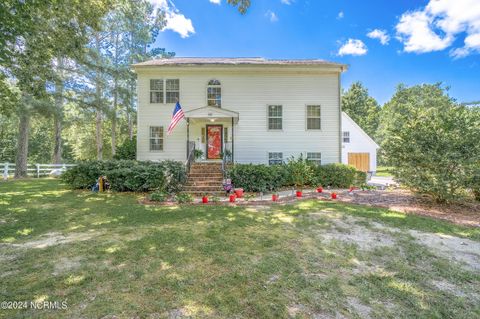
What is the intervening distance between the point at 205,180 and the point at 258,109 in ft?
17.8

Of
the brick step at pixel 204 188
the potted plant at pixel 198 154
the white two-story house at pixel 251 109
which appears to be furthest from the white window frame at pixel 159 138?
the brick step at pixel 204 188

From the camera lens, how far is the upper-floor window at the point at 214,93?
1324cm

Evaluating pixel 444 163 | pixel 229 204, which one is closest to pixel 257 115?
pixel 229 204

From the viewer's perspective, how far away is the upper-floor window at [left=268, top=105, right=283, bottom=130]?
43.8 ft

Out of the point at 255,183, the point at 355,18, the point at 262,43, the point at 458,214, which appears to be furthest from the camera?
the point at 262,43

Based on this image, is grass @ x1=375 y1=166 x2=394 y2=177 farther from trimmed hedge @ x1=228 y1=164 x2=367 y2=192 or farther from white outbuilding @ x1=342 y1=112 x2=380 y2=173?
white outbuilding @ x1=342 y1=112 x2=380 y2=173

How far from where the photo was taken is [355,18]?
609 inches

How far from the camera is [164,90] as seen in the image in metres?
13.3

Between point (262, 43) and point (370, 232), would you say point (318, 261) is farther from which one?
point (262, 43)

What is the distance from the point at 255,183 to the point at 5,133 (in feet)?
137

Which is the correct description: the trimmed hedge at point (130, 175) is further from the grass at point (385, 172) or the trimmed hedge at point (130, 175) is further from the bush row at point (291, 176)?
the grass at point (385, 172)

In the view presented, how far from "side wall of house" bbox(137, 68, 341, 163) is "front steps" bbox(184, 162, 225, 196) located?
80.2 inches

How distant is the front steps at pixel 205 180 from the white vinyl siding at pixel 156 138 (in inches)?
114

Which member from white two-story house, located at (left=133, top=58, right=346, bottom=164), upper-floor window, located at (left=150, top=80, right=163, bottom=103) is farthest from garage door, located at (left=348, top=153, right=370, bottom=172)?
upper-floor window, located at (left=150, top=80, right=163, bottom=103)
